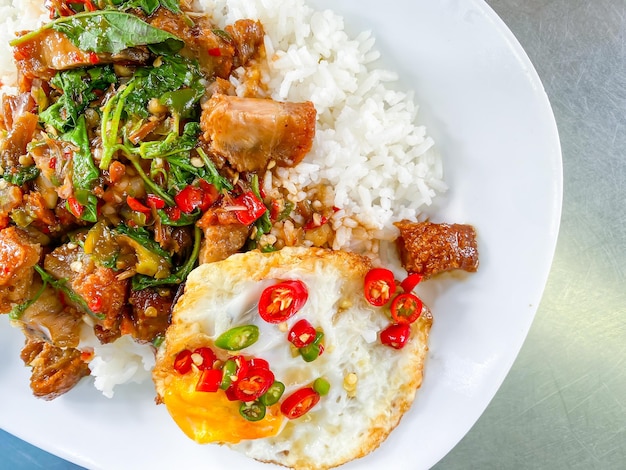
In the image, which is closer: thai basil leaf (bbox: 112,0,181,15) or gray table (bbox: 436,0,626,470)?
thai basil leaf (bbox: 112,0,181,15)

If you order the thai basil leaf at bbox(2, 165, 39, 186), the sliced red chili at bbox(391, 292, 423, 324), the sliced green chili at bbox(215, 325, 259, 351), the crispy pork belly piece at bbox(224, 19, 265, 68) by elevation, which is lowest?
the thai basil leaf at bbox(2, 165, 39, 186)

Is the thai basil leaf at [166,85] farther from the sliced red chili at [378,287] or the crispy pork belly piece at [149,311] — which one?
the sliced red chili at [378,287]

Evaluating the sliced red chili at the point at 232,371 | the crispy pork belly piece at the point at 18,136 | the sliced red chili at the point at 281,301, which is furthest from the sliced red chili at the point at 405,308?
the crispy pork belly piece at the point at 18,136

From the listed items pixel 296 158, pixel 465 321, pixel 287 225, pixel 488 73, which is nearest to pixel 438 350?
pixel 465 321

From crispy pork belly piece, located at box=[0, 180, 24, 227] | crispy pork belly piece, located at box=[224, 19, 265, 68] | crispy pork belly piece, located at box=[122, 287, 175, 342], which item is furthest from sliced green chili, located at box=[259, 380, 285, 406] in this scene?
crispy pork belly piece, located at box=[224, 19, 265, 68]

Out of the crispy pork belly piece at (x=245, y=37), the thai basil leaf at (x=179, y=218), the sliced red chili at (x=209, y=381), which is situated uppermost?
the crispy pork belly piece at (x=245, y=37)

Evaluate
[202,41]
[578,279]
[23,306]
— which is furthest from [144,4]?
[578,279]

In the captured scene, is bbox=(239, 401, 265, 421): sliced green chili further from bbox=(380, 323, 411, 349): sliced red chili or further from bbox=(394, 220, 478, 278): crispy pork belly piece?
bbox=(394, 220, 478, 278): crispy pork belly piece
